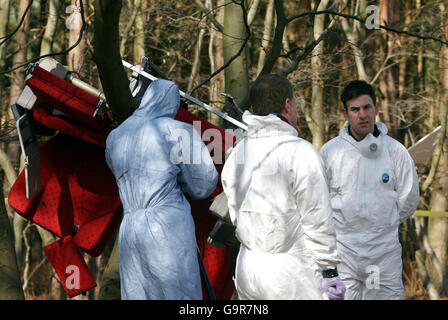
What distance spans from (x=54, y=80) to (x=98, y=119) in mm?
404

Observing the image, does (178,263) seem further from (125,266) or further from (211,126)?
(211,126)

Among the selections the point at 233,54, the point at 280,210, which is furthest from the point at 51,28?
the point at 280,210

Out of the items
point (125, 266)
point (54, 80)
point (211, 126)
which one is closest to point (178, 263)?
point (125, 266)

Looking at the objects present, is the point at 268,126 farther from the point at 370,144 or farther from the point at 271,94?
the point at 370,144

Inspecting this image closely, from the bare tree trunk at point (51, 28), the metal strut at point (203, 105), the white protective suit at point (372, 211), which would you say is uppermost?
the bare tree trunk at point (51, 28)

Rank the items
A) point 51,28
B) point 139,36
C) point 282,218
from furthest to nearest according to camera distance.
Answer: point 139,36
point 51,28
point 282,218

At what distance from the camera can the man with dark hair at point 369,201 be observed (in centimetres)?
564

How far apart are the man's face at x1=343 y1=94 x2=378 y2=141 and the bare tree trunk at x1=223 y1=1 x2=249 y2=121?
4.85 ft

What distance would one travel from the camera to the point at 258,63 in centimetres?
1453

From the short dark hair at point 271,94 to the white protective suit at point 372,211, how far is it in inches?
57.6

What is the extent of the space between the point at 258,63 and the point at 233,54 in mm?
7205

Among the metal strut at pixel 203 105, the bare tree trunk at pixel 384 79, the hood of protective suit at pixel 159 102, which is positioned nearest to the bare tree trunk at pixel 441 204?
the bare tree trunk at pixel 384 79

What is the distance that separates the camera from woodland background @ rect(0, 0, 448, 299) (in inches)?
296

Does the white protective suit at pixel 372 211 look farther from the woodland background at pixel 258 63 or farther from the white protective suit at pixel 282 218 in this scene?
the white protective suit at pixel 282 218
